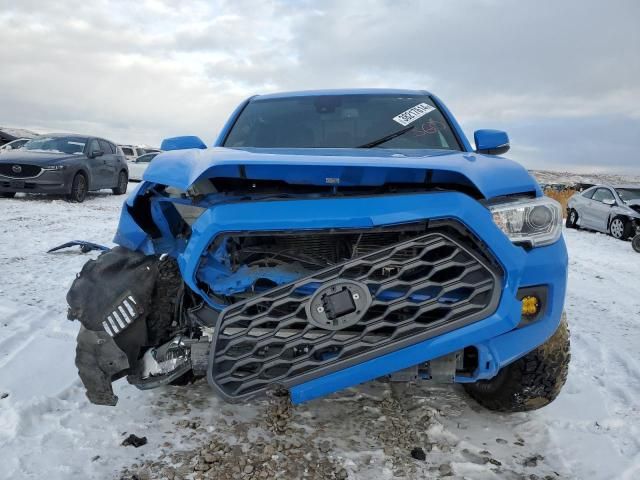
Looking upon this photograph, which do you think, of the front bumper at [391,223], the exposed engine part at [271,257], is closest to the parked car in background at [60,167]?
the exposed engine part at [271,257]

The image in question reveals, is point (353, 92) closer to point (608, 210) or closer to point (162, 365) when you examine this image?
point (162, 365)

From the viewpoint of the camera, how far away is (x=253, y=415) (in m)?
2.40

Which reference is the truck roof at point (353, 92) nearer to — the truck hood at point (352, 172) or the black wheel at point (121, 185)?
the truck hood at point (352, 172)

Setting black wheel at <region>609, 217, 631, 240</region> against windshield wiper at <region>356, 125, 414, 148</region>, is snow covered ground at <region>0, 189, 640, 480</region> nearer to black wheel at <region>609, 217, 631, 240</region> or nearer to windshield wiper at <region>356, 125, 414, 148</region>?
windshield wiper at <region>356, 125, 414, 148</region>

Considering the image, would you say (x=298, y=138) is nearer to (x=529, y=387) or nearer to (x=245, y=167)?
(x=245, y=167)

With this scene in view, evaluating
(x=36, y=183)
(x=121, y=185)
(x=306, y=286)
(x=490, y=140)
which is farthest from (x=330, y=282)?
(x=121, y=185)

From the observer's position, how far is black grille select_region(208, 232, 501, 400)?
71.3 inches

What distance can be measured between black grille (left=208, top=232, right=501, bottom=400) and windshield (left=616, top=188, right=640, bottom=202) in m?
12.4

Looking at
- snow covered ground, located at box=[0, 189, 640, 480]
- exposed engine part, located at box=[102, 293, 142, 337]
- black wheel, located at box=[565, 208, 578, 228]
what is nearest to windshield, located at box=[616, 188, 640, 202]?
black wheel, located at box=[565, 208, 578, 228]

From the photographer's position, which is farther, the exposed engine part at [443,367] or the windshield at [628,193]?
the windshield at [628,193]

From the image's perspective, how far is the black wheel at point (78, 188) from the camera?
35.4ft

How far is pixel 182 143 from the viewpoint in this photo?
312 cm

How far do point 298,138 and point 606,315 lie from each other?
3.38m

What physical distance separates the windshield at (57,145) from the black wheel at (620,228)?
12762mm
